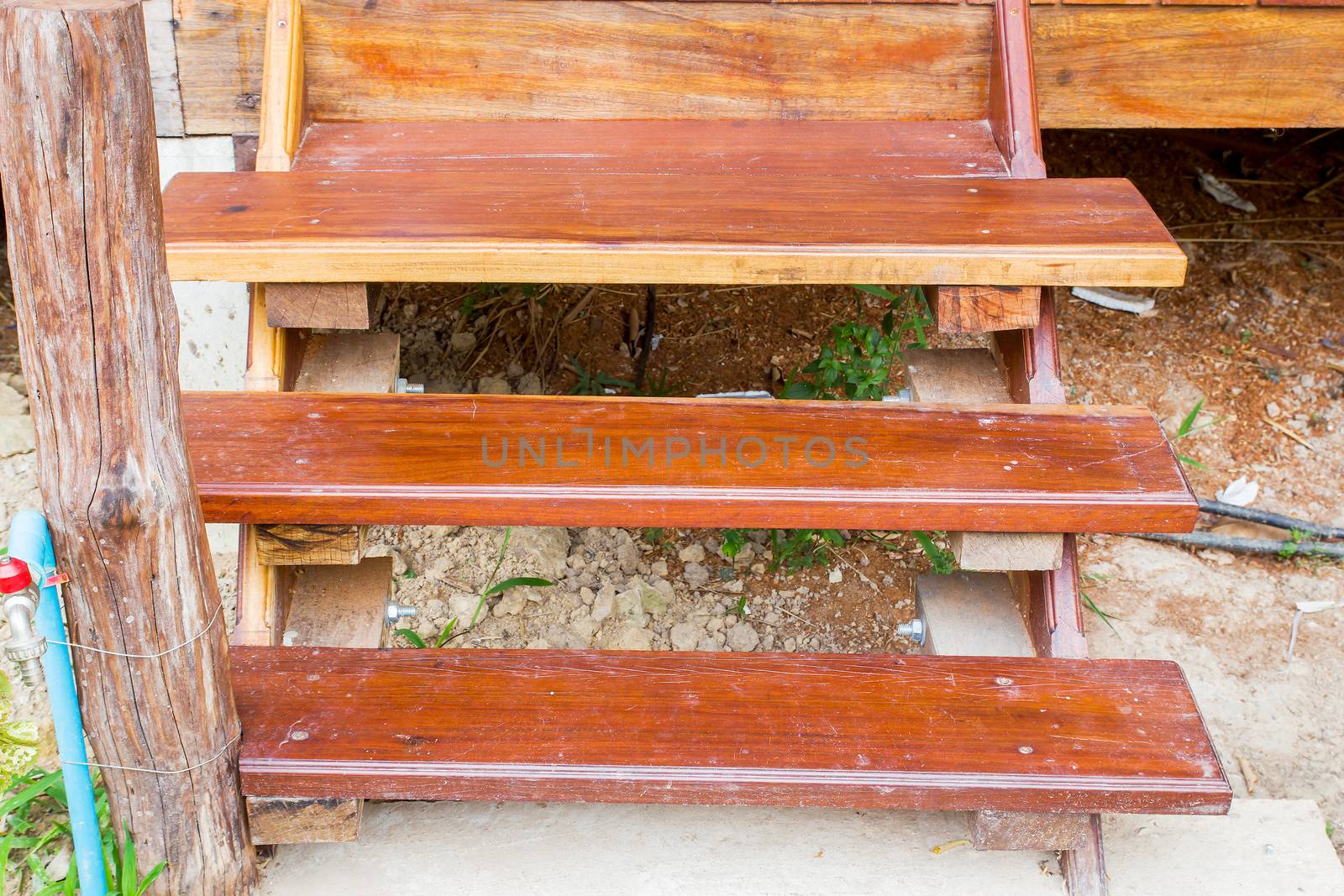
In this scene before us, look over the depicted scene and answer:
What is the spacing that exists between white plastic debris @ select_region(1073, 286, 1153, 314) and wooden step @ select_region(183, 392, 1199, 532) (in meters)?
2.08

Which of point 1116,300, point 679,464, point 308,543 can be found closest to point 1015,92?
point 679,464

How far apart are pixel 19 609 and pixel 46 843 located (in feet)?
2.21

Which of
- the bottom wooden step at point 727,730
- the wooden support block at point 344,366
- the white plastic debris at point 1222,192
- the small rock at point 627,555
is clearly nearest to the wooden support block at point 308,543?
the wooden support block at point 344,366

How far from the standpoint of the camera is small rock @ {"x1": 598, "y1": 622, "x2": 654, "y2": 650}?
279cm

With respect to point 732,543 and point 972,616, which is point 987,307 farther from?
point 732,543

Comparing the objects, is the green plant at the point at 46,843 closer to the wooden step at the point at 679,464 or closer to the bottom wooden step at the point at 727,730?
the bottom wooden step at the point at 727,730

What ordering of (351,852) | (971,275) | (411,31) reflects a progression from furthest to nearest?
(411,31)
(971,275)
(351,852)

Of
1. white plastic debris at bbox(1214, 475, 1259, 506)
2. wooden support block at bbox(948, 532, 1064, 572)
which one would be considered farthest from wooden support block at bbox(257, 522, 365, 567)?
white plastic debris at bbox(1214, 475, 1259, 506)

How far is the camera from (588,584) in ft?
9.69

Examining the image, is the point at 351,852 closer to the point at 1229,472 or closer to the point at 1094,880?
the point at 1094,880

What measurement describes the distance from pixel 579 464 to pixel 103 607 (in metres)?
0.70

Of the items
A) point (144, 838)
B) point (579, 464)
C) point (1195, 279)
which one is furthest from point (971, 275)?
point (1195, 279)

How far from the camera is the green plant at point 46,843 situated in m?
1.69

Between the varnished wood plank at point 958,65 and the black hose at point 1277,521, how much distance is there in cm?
106
